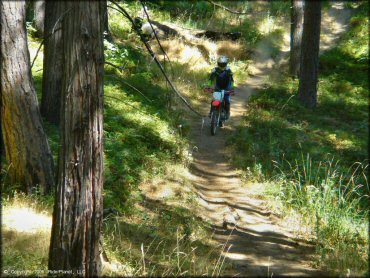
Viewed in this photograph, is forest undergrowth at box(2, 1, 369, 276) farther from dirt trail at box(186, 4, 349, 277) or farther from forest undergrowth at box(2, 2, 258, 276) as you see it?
dirt trail at box(186, 4, 349, 277)

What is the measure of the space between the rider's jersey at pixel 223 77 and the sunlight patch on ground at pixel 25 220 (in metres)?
7.33

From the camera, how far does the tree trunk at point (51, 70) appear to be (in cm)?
796

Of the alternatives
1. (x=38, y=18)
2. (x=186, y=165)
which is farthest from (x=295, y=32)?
(x=186, y=165)

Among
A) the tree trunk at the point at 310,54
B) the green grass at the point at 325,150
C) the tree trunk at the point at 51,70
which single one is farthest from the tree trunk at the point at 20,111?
the tree trunk at the point at 310,54

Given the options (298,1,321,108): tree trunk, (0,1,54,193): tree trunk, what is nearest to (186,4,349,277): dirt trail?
(0,1,54,193): tree trunk

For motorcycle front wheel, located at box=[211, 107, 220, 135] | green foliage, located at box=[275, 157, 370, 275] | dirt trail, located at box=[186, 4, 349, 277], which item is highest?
motorcycle front wheel, located at box=[211, 107, 220, 135]

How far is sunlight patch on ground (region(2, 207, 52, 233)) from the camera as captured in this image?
528cm

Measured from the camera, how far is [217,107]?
1189 centimetres

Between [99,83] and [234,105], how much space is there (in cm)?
1167

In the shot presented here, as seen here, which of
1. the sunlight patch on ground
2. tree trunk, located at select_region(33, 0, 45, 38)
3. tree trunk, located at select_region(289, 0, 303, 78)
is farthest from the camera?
tree trunk, located at select_region(289, 0, 303, 78)

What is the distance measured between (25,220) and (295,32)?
1466cm

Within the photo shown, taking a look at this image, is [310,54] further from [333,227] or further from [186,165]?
[333,227]

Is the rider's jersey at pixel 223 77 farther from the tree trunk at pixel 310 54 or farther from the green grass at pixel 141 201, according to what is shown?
the tree trunk at pixel 310 54

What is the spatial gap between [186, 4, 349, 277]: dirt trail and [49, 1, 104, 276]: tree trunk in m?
2.49
